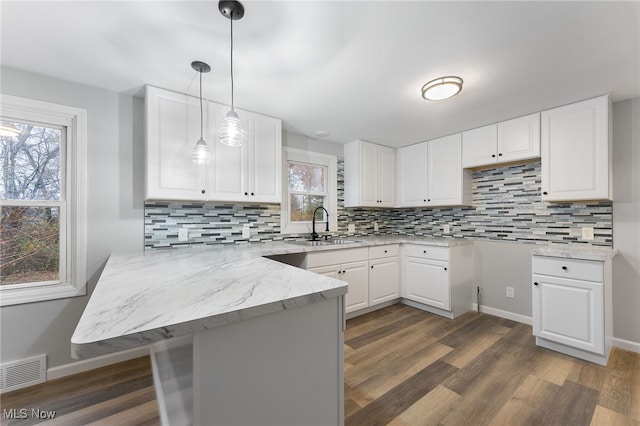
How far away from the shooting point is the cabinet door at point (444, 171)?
317 centimetres

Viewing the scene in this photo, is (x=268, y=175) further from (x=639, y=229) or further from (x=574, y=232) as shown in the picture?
(x=639, y=229)

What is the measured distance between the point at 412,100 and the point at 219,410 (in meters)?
2.51

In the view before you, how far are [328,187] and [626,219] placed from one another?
2892 millimetres

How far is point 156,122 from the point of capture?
6.82 feet

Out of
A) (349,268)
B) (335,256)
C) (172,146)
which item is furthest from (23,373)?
(349,268)

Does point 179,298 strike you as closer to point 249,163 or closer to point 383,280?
point 249,163

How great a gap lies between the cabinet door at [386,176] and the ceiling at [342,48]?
1341 millimetres

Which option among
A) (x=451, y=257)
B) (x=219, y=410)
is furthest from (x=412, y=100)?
(x=219, y=410)

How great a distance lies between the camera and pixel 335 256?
274 centimetres

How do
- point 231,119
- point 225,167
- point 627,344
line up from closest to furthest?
point 231,119 → point 627,344 → point 225,167

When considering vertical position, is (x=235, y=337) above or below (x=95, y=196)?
below

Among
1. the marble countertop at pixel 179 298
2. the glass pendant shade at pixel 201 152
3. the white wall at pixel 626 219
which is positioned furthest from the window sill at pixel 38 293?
the white wall at pixel 626 219

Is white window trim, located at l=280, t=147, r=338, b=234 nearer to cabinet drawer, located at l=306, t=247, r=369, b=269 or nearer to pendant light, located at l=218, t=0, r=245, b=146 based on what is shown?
cabinet drawer, located at l=306, t=247, r=369, b=269

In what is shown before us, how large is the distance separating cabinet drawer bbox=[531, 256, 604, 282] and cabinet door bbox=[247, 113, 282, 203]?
2452 millimetres
